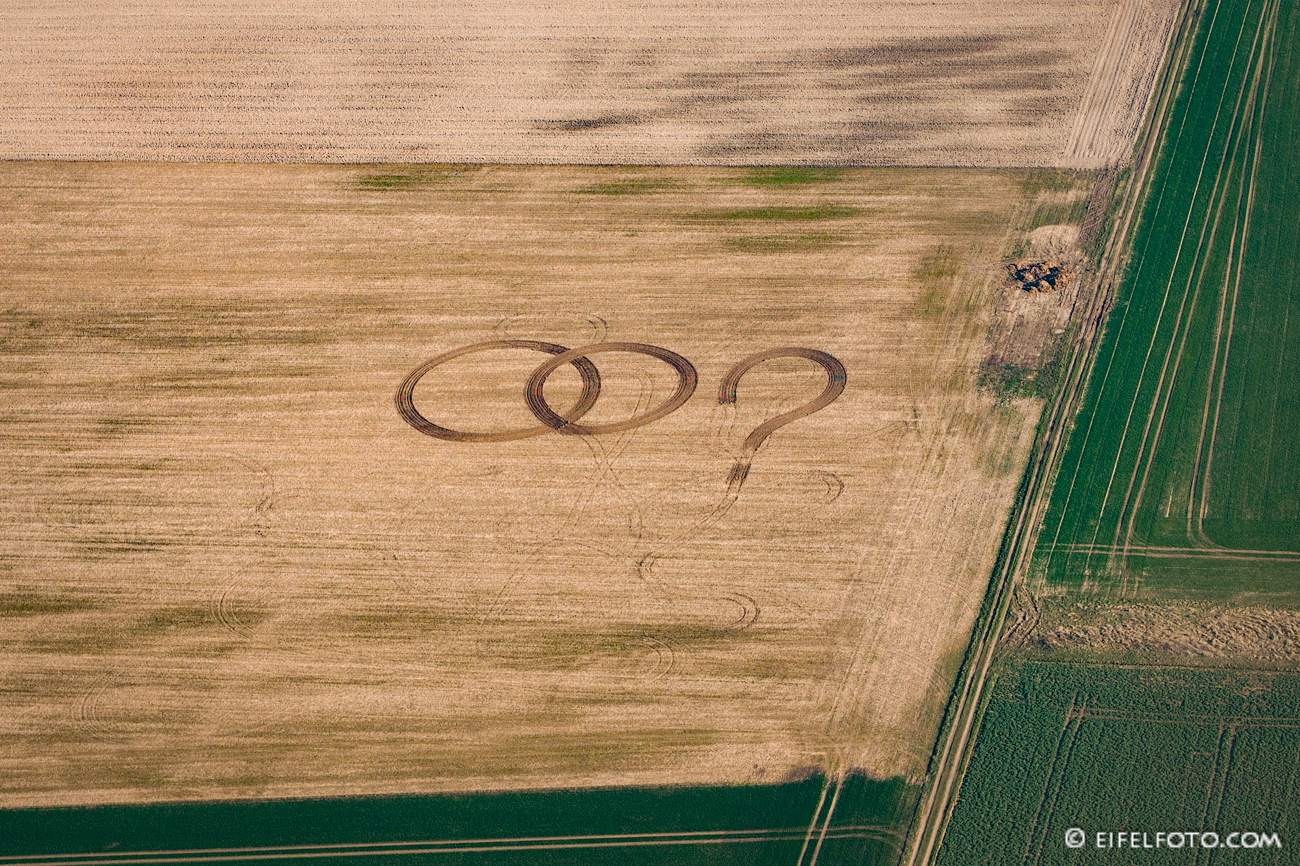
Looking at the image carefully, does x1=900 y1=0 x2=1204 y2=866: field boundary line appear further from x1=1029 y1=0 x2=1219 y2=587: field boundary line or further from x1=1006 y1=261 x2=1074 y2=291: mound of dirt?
x1=1006 y1=261 x2=1074 y2=291: mound of dirt

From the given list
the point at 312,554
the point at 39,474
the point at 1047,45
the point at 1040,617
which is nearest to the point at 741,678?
the point at 1040,617

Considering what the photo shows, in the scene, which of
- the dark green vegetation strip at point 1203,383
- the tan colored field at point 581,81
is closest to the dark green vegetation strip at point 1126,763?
the dark green vegetation strip at point 1203,383

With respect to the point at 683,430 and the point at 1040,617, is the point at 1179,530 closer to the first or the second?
the point at 1040,617

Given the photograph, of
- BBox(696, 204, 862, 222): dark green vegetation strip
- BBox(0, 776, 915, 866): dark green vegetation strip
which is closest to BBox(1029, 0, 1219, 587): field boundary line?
BBox(696, 204, 862, 222): dark green vegetation strip

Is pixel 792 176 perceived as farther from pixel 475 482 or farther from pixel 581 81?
pixel 475 482

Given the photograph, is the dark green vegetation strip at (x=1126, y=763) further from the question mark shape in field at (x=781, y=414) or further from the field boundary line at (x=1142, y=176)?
the question mark shape in field at (x=781, y=414)

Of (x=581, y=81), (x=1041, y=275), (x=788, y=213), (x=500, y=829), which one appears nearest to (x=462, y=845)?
(x=500, y=829)
